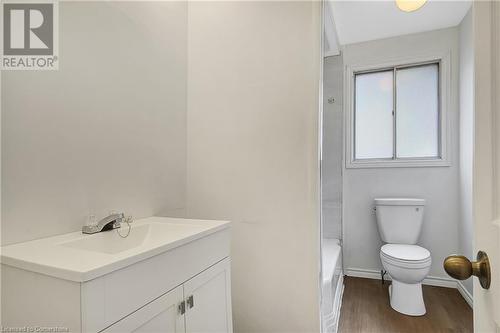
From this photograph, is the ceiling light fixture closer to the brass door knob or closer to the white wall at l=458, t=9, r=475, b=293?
the white wall at l=458, t=9, r=475, b=293

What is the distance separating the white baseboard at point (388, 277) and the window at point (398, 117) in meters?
1.13

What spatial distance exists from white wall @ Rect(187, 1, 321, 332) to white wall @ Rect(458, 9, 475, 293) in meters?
1.64

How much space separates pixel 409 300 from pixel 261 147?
→ 1.77m

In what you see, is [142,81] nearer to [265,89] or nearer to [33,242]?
[265,89]

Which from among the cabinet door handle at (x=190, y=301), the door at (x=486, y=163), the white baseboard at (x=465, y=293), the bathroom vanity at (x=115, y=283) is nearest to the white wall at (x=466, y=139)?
the white baseboard at (x=465, y=293)

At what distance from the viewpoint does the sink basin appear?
0.98 metres

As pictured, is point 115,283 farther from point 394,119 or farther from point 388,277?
point 394,119

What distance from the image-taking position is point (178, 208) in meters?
1.62

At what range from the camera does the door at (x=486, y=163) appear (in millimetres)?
458

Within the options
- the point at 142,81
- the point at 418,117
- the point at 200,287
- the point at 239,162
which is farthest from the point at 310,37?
the point at 418,117

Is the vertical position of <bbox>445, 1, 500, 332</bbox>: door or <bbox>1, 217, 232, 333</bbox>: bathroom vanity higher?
<bbox>445, 1, 500, 332</bbox>: door

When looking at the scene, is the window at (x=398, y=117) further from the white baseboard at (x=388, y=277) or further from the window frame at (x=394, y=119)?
the white baseboard at (x=388, y=277)

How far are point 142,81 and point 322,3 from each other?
41.2 inches

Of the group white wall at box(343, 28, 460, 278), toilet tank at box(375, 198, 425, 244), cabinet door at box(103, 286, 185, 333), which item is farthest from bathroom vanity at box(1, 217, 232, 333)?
white wall at box(343, 28, 460, 278)
